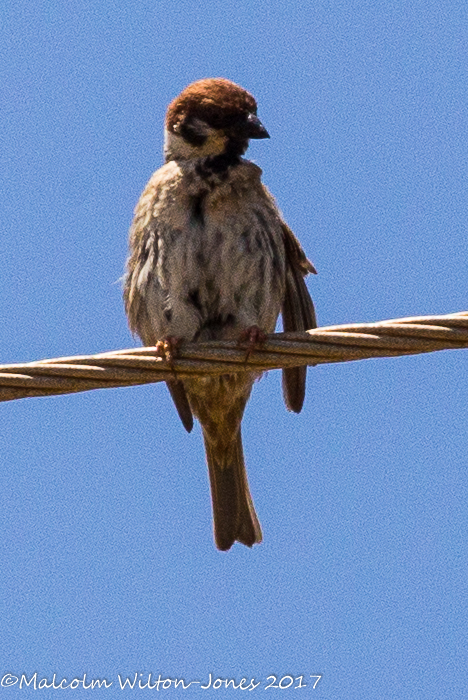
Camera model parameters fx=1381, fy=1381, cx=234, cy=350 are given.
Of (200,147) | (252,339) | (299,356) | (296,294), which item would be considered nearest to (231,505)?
(296,294)

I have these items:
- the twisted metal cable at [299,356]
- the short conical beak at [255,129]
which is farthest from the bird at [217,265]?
the twisted metal cable at [299,356]

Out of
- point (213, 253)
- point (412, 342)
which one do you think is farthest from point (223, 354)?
point (213, 253)

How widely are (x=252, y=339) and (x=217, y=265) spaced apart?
882mm

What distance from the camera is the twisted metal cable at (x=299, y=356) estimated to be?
359cm

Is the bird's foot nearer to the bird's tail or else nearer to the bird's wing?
the bird's wing

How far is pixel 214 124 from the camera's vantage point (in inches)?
219

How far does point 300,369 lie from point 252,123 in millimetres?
1003

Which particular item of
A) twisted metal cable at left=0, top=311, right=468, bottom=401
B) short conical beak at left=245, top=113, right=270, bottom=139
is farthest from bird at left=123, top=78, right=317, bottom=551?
twisted metal cable at left=0, top=311, right=468, bottom=401

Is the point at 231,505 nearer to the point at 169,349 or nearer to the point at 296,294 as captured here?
the point at 296,294

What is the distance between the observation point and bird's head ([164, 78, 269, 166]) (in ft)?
17.9

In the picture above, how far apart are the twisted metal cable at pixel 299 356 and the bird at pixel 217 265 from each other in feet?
3.55

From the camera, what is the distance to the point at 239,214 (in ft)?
17.1

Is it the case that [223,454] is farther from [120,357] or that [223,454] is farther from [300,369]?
[120,357]

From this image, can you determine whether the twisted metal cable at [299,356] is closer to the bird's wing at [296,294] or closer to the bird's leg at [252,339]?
the bird's leg at [252,339]
